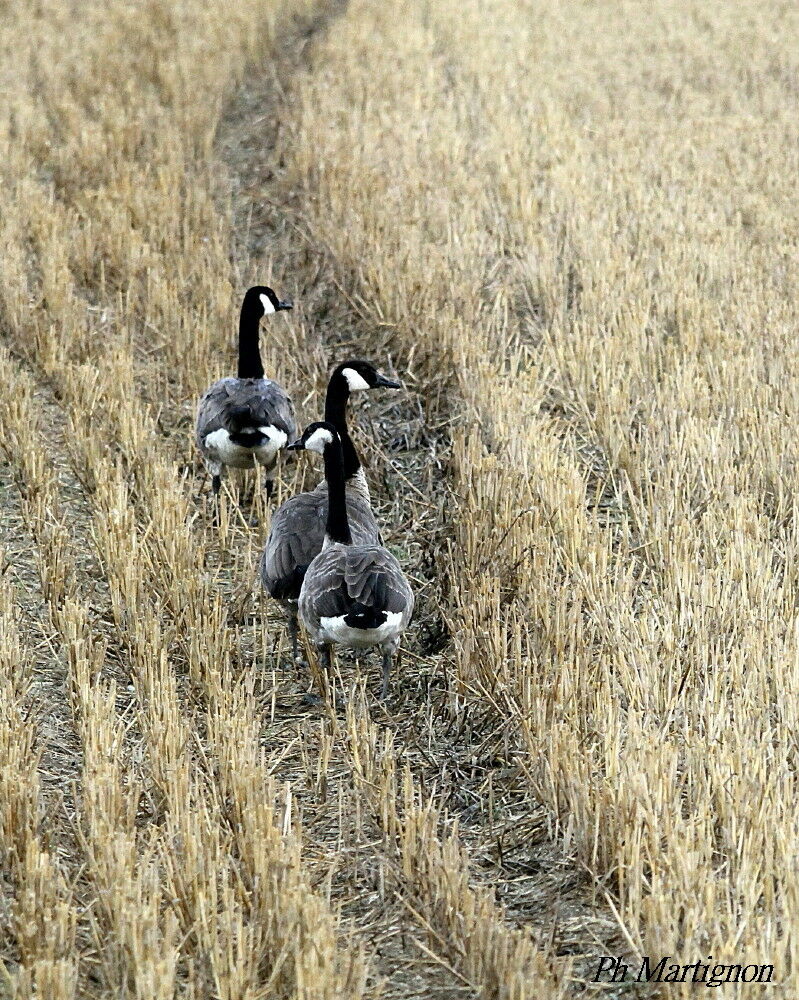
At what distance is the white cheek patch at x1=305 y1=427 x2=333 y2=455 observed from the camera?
224 inches

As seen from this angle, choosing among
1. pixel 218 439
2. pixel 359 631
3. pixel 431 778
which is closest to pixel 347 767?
pixel 431 778

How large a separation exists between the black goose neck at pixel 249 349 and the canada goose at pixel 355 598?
2.04 metres

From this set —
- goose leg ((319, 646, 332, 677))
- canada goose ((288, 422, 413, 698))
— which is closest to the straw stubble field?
goose leg ((319, 646, 332, 677))

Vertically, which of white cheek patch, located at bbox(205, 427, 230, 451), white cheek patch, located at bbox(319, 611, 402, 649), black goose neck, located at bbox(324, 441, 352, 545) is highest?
black goose neck, located at bbox(324, 441, 352, 545)

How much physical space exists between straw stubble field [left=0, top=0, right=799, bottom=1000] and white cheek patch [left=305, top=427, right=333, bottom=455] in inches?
32.3

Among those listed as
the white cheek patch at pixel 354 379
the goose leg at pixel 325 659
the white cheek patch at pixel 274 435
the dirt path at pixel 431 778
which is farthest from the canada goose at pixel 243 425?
the goose leg at pixel 325 659

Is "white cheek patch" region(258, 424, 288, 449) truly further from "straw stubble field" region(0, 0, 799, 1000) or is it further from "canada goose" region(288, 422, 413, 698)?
"canada goose" region(288, 422, 413, 698)

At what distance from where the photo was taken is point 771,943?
343 cm

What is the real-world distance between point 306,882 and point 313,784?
0.86m

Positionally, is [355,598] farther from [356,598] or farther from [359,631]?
[359,631]

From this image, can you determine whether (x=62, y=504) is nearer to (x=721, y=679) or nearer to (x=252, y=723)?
(x=252, y=723)

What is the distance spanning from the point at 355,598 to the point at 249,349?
2787 millimetres

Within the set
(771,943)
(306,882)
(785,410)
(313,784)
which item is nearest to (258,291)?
(785,410)

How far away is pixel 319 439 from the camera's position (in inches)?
225
